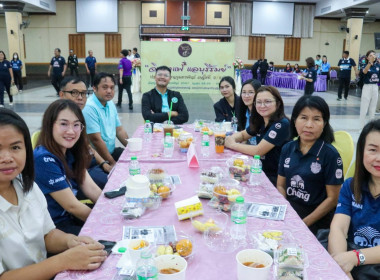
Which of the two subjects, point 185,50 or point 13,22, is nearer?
point 185,50

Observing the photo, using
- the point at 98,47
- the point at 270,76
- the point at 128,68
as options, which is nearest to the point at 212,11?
the point at 270,76

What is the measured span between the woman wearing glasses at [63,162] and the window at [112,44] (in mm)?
16012

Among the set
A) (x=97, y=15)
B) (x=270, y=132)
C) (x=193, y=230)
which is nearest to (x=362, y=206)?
(x=193, y=230)

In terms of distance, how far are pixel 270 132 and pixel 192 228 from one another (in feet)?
4.61

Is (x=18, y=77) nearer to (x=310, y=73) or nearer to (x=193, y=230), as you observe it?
(x=310, y=73)

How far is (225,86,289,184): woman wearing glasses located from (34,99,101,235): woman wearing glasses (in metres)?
1.31

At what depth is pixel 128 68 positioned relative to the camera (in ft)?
29.9

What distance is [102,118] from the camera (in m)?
3.42

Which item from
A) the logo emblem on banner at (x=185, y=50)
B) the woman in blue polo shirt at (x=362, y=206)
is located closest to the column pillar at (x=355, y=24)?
the logo emblem on banner at (x=185, y=50)

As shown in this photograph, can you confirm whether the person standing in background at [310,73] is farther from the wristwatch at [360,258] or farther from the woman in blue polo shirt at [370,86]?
the wristwatch at [360,258]

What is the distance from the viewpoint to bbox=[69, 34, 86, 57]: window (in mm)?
17125

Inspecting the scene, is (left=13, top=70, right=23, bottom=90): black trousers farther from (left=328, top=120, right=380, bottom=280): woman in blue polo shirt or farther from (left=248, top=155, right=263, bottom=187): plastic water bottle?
(left=328, top=120, right=380, bottom=280): woman in blue polo shirt

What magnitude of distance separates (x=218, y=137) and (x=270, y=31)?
624 inches

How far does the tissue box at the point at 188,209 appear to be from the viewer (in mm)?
1640
